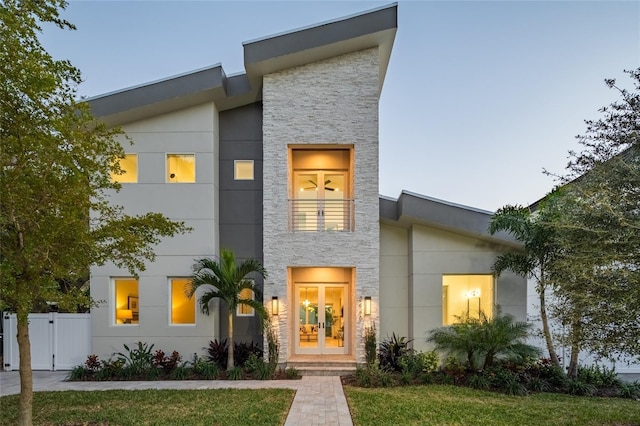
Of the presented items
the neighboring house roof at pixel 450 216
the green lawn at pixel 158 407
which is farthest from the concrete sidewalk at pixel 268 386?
the neighboring house roof at pixel 450 216

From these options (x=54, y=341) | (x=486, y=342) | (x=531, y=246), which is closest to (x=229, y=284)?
(x=54, y=341)

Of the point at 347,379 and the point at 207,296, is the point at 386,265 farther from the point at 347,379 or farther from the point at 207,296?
the point at 207,296

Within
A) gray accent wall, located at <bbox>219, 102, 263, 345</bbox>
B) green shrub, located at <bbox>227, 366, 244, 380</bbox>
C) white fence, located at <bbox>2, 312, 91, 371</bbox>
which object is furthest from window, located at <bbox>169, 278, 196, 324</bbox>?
white fence, located at <bbox>2, 312, 91, 371</bbox>

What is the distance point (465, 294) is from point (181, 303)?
27.3 ft

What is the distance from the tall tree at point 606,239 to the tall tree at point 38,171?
711 centimetres

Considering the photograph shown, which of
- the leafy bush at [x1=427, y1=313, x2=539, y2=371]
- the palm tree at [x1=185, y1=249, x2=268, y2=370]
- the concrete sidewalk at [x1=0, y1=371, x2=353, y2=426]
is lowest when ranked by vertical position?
the concrete sidewalk at [x1=0, y1=371, x2=353, y2=426]

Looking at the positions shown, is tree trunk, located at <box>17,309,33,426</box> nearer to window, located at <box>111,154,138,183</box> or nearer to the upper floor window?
window, located at <box>111,154,138,183</box>

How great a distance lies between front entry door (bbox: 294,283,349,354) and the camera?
36.3 ft

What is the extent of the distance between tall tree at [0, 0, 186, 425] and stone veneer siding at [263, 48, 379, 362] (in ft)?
16.8

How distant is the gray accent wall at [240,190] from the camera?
11086 mm

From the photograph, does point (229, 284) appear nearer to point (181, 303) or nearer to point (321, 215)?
point (181, 303)

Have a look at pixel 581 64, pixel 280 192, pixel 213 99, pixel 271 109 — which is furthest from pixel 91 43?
pixel 581 64

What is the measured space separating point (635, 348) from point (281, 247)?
7588 mm

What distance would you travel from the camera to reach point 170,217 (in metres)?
10.4
